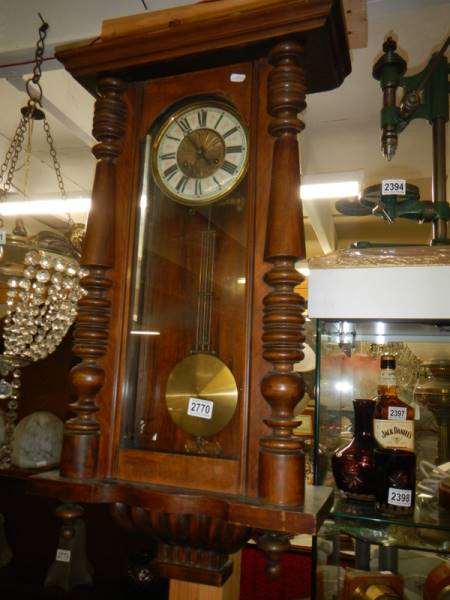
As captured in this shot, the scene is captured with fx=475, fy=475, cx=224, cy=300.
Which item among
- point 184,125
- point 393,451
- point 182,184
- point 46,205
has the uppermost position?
point 46,205

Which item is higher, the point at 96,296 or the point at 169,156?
the point at 169,156

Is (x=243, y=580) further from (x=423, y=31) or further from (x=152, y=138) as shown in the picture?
(x=423, y=31)

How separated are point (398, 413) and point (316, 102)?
204 cm

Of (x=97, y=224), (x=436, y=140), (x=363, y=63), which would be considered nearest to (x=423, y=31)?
(x=363, y=63)

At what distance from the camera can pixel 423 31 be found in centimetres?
197

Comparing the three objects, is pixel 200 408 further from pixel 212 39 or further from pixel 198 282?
pixel 212 39

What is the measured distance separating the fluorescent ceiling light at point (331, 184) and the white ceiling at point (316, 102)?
0.12 metres

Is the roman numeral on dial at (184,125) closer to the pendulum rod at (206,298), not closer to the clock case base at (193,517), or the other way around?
the pendulum rod at (206,298)

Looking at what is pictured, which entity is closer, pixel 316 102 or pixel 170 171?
pixel 170 171

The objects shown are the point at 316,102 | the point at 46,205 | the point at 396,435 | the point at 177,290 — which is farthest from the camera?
the point at 46,205

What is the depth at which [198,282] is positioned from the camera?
958mm

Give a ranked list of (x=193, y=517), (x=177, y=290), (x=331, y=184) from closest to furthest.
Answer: (x=193, y=517)
(x=177, y=290)
(x=331, y=184)

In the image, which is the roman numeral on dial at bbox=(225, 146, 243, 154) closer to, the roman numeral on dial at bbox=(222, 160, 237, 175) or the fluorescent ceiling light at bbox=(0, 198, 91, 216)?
the roman numeral on dial at bbox=(222, 160, 237, 175)

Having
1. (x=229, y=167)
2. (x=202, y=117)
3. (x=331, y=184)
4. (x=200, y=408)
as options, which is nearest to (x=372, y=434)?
(x=200, y=408)
